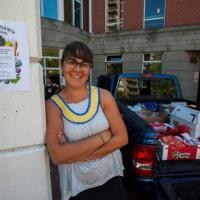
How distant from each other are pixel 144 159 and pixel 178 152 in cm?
38

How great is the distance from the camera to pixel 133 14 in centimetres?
1136

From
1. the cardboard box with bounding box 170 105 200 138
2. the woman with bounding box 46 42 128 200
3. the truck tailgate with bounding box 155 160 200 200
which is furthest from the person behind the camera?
the cardboard box with bounding box 170 105 200 138

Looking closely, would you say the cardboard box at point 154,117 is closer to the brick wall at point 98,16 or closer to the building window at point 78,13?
the building window at point 78,13

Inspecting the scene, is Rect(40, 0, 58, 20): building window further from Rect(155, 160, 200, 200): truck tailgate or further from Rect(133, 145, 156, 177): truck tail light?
Rect(155, 160, 200, 200): truck tailgate

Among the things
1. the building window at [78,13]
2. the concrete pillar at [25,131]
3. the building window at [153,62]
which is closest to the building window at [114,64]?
the building window at [153,62]

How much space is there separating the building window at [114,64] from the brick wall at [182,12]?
328cm

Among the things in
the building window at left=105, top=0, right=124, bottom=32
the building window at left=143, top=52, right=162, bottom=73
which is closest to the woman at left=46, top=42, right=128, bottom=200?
the building window at left=143, top=52, right=162, bottom=73

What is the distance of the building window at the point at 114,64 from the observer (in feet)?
39.7

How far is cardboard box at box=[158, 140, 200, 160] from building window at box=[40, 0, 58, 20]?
29.0 feet

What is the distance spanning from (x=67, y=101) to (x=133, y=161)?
3.11ft

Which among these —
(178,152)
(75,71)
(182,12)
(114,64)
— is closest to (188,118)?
(178,152)

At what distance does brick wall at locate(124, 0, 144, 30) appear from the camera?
11.1 m

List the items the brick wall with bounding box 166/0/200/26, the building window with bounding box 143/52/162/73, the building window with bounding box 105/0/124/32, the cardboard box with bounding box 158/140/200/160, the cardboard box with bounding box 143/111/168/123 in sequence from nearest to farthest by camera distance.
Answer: the cardboard box with bounding box 158/140/200/160 → the cardboard box with bounding box 143/111/168/123 → the brick wall with bounding box 166/0/200/26 → the building window with bounding box 143/52/162/73 → the building window with bounding box 105/0/124/32

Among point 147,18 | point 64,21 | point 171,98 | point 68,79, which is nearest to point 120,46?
point 147,18
